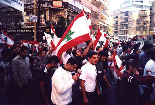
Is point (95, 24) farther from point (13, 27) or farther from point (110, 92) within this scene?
point (110, 92)

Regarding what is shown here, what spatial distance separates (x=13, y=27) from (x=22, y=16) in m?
2.23

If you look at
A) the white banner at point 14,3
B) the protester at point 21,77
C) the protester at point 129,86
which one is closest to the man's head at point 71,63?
the protester at point 129,86

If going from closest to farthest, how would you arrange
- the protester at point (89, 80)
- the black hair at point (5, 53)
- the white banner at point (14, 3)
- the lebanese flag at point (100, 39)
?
the protester at point (89, 80) < the white banner at point (14, 3) < the black hair at point (5, 53) < the lebanese flag at point (100, 39)

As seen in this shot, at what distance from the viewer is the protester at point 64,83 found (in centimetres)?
316

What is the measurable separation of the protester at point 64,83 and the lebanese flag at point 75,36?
0.73 m

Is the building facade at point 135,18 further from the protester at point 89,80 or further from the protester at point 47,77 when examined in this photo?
the protester at point 47,77

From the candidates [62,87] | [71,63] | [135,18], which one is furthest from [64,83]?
[135,18]

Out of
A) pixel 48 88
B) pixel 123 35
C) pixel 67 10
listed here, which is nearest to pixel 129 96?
pixel 48 88

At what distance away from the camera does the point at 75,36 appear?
4.02 meters

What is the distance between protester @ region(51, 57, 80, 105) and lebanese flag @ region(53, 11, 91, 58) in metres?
0.73

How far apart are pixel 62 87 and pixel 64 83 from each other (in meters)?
0.13

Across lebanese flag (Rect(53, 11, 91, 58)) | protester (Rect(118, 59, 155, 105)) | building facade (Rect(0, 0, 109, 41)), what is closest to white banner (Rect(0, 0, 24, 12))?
lebanese flag (Rect(53, 11, 91, 58))

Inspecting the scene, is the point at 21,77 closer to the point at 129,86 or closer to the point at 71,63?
the point at 71,63

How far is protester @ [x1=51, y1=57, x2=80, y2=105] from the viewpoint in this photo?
3.16 meters
